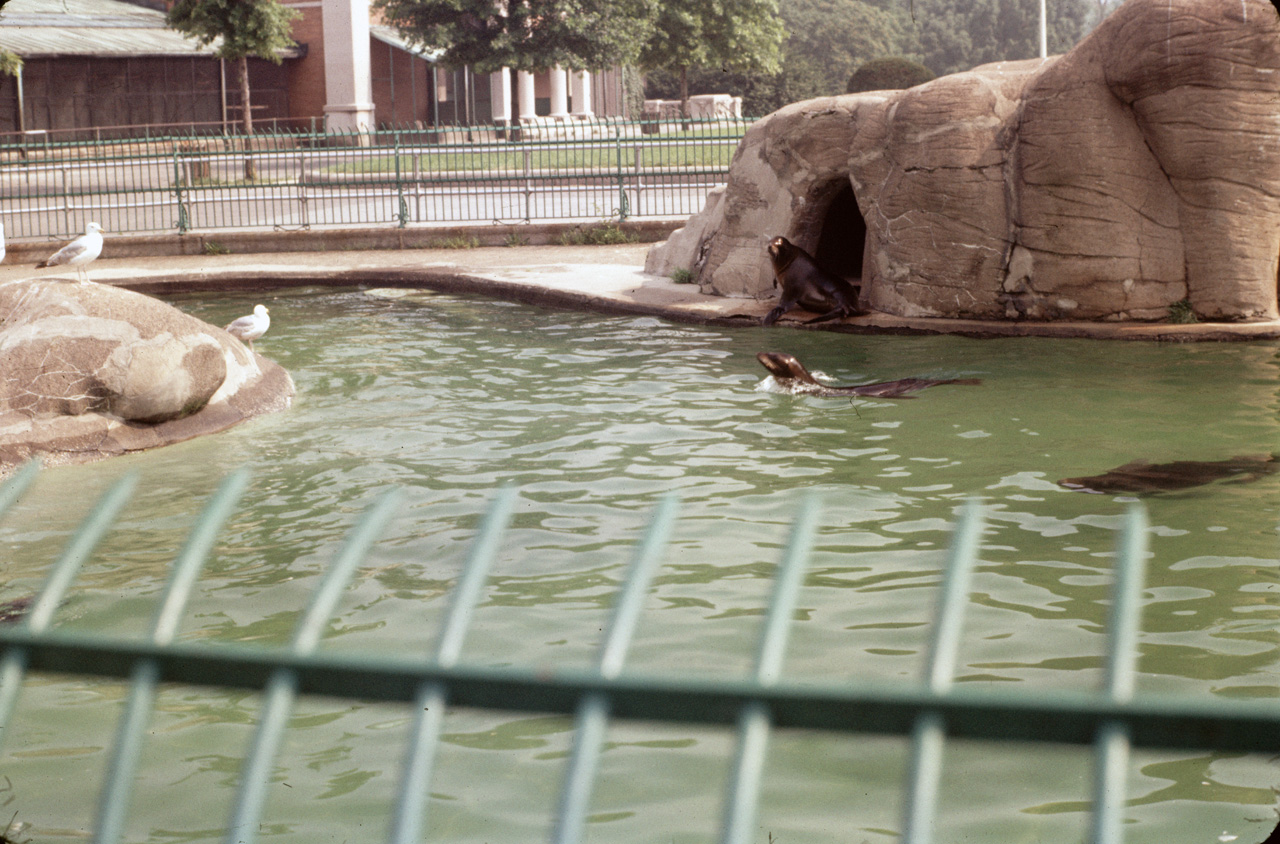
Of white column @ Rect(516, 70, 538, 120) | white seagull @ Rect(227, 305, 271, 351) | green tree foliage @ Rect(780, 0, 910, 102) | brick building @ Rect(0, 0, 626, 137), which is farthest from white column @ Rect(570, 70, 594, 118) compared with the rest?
white seagull @ Rect(227, 305, 271, 351)

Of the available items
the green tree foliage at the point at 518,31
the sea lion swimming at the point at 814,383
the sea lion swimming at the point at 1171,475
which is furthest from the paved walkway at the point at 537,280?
the green tree foliage at the point at 518,31

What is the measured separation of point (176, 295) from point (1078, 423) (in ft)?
40.5

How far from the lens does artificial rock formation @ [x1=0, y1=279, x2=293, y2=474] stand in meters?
8.78

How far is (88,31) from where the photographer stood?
4166 centimetres

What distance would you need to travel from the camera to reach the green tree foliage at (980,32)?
93125 millimetres

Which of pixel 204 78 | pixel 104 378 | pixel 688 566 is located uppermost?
pixel 204 78

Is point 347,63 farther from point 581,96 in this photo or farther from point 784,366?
point 784,366

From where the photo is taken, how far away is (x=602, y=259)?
17.7m

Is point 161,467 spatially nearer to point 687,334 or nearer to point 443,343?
point 443,343

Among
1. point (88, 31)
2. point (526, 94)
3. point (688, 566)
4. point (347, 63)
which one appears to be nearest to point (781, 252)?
point (688, 566)

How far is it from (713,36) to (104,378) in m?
39.9

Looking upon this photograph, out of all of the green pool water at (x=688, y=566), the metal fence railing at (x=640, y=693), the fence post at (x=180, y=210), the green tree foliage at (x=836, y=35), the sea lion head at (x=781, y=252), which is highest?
the green tree foliage at (x=836, y=35)

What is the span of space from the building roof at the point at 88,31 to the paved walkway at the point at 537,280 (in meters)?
22.5

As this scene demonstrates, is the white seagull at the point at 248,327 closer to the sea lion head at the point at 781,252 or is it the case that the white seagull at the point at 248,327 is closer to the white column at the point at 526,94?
the sea lion head at the point at 781,252
